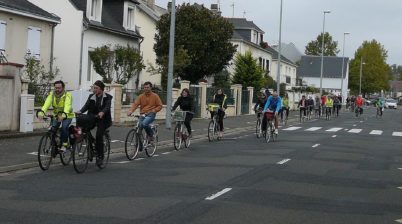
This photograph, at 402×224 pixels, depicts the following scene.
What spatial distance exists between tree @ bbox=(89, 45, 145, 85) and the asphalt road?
14087mm

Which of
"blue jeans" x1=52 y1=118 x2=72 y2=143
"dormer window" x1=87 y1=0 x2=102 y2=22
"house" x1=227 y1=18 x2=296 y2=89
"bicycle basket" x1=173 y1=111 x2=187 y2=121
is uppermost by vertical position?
"house" x1=227 y1=18 x2=296 y2=89

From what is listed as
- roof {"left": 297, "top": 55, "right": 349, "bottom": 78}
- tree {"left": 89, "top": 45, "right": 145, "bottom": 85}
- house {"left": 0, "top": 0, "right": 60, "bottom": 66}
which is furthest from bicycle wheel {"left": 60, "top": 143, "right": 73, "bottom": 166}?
roof {"left": 297, "top": 55, "right": 349, "bottom": 78}

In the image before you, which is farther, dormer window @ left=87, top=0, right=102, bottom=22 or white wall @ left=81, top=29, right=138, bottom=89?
dormer window @ left=87, top=0, right=102, bottom=22

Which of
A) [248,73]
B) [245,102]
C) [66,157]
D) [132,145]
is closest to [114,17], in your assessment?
[245,102]

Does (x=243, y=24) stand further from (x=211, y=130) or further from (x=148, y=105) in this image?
(x=148, y=105)

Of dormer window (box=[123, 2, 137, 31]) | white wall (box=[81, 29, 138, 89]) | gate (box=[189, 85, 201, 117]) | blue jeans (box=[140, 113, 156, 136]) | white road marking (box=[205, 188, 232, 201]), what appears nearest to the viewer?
white road marking (box=[205, 188, 232, 201])

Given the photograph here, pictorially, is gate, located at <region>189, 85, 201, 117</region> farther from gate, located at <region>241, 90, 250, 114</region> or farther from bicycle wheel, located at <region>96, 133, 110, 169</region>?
bicycle wheel, located at <region>96, 133, 110, 169</region>

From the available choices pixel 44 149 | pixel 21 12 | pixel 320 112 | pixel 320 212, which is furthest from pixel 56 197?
pixel 320 112

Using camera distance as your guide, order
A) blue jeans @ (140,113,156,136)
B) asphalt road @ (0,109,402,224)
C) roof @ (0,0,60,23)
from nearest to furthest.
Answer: asphalt road @ (0,109,402,224)
blue jeans @ (140,113,156,136)
roof @ (0,0,60,23)

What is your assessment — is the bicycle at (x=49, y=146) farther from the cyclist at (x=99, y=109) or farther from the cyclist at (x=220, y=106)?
the cyclist at (x=220, y=106)

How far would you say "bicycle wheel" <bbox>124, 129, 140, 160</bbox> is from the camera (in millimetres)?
14562

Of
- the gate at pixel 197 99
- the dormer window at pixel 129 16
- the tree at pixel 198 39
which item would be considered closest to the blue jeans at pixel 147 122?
the gate at pixel 197 99

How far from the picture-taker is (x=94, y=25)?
33.1 meters

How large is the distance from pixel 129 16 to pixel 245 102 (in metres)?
11.3
